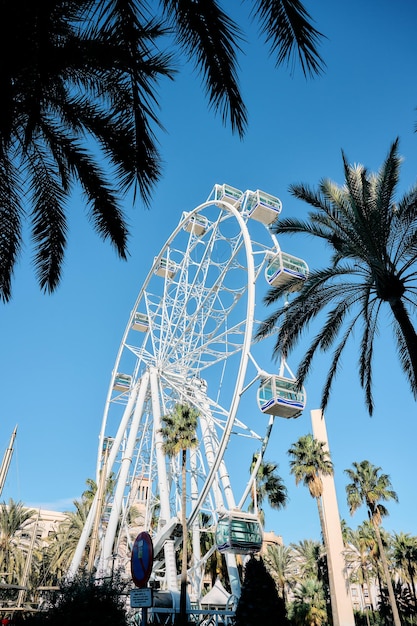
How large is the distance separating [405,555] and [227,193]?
34.6m

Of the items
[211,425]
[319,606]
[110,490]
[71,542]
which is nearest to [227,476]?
[211,425]

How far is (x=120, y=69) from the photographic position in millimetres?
6395

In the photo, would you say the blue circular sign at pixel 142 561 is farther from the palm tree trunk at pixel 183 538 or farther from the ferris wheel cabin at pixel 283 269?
the ferris wheel cabin at pixel 283 269

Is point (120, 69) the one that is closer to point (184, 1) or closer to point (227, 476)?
point (184, 1)

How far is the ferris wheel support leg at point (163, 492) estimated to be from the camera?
23125mm

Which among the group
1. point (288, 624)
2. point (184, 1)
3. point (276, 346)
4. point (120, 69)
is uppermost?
point (276, 346)

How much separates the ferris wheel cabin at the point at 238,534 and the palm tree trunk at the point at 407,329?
1381 centimetres

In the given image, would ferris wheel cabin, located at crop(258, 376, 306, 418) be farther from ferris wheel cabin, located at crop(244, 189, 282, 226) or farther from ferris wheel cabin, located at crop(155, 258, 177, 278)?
ferris wheel cabin, located at crop(155, 258, 177, 278)

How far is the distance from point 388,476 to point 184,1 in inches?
1500

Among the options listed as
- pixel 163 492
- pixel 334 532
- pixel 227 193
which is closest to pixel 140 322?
pixel 227 193

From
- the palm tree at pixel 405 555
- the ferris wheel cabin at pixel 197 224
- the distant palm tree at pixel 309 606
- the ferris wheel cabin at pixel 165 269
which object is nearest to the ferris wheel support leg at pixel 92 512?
the ferris wheel cabin at pixel 165 269

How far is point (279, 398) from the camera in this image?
23.4m

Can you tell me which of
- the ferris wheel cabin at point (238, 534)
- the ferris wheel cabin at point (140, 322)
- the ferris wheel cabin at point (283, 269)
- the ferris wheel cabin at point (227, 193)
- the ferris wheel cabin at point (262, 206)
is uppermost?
the ferris wheel cabin at point (227, 193)

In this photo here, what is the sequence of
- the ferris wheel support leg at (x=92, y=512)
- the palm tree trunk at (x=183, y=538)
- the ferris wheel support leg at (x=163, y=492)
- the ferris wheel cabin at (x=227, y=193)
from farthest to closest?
the ferris wheel cabin at (x=227, y=193), the ferris wheel support leg at (x=92, y=512), the ferris wheel support leg at (x=163, y=492), the palm tree trunk at (x=183, y=538)
